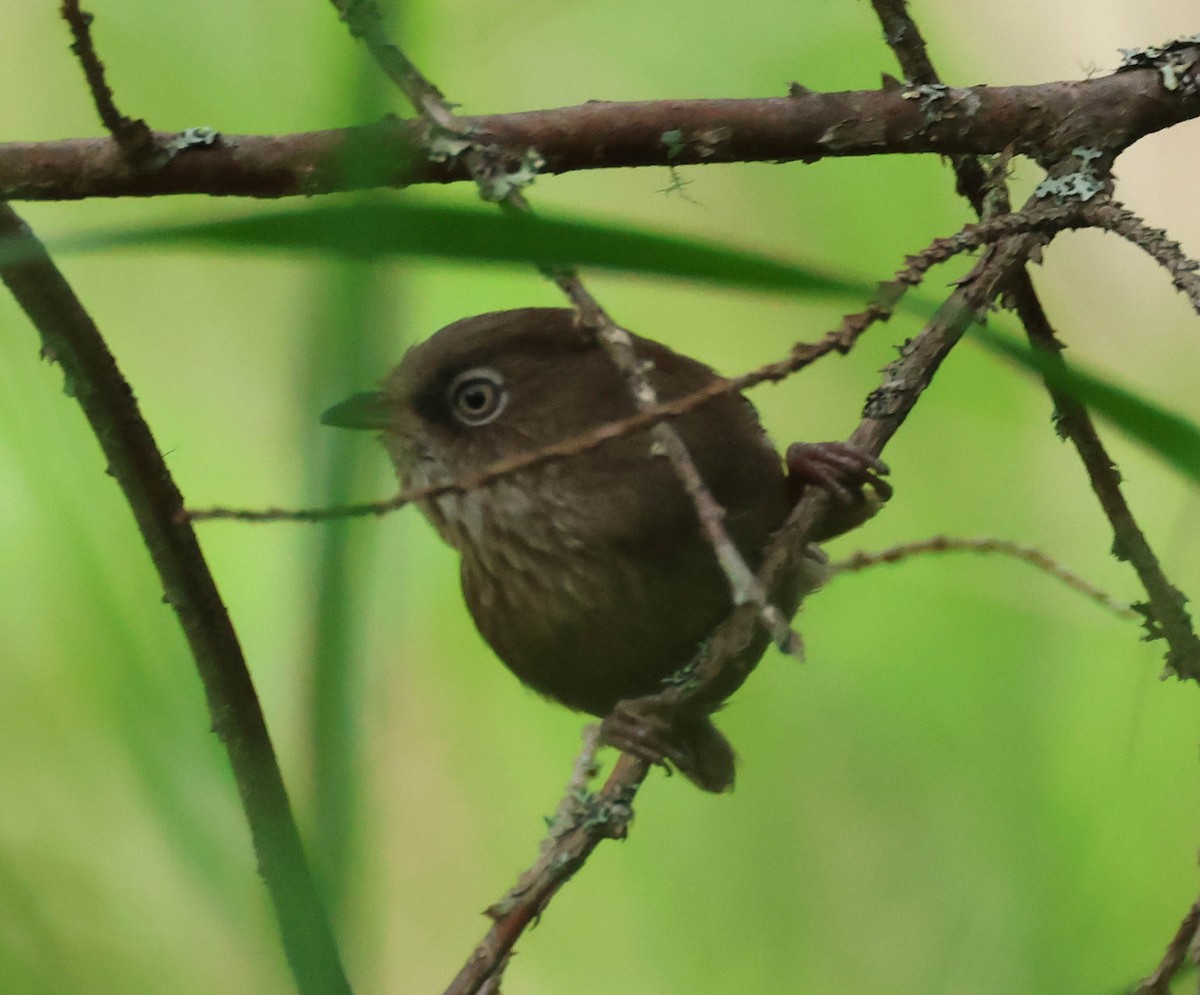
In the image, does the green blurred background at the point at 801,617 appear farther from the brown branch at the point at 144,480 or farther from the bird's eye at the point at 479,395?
the brown branch at the point at 144,480

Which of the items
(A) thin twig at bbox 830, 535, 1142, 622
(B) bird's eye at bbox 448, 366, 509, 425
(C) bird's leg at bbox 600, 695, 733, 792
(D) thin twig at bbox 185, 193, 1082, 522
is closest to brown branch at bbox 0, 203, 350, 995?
(D) thin twig at bbox 185, 193, 1082, 522

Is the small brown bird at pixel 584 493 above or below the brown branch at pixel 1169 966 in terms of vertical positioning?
above

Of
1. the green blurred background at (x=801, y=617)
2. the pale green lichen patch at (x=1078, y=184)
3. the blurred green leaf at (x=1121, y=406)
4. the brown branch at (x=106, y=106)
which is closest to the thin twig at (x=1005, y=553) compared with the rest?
the pale green lichen patch at (x=1078, y=184)

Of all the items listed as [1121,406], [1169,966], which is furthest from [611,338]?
[1169,966]

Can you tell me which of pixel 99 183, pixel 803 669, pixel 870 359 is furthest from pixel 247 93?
pixel 803 669

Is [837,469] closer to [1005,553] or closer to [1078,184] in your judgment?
[1005,553]

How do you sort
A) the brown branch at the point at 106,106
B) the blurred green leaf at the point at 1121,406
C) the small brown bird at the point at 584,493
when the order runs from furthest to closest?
the small brown bird at the point at 584,493 → the brown branch at the point at 106,106 → the blurred green leaf at the point at 1121,406

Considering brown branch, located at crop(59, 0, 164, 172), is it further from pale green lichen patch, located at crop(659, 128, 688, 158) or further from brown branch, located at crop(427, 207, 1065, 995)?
brown branch, located at crop(427, 207, 1065, 995)
